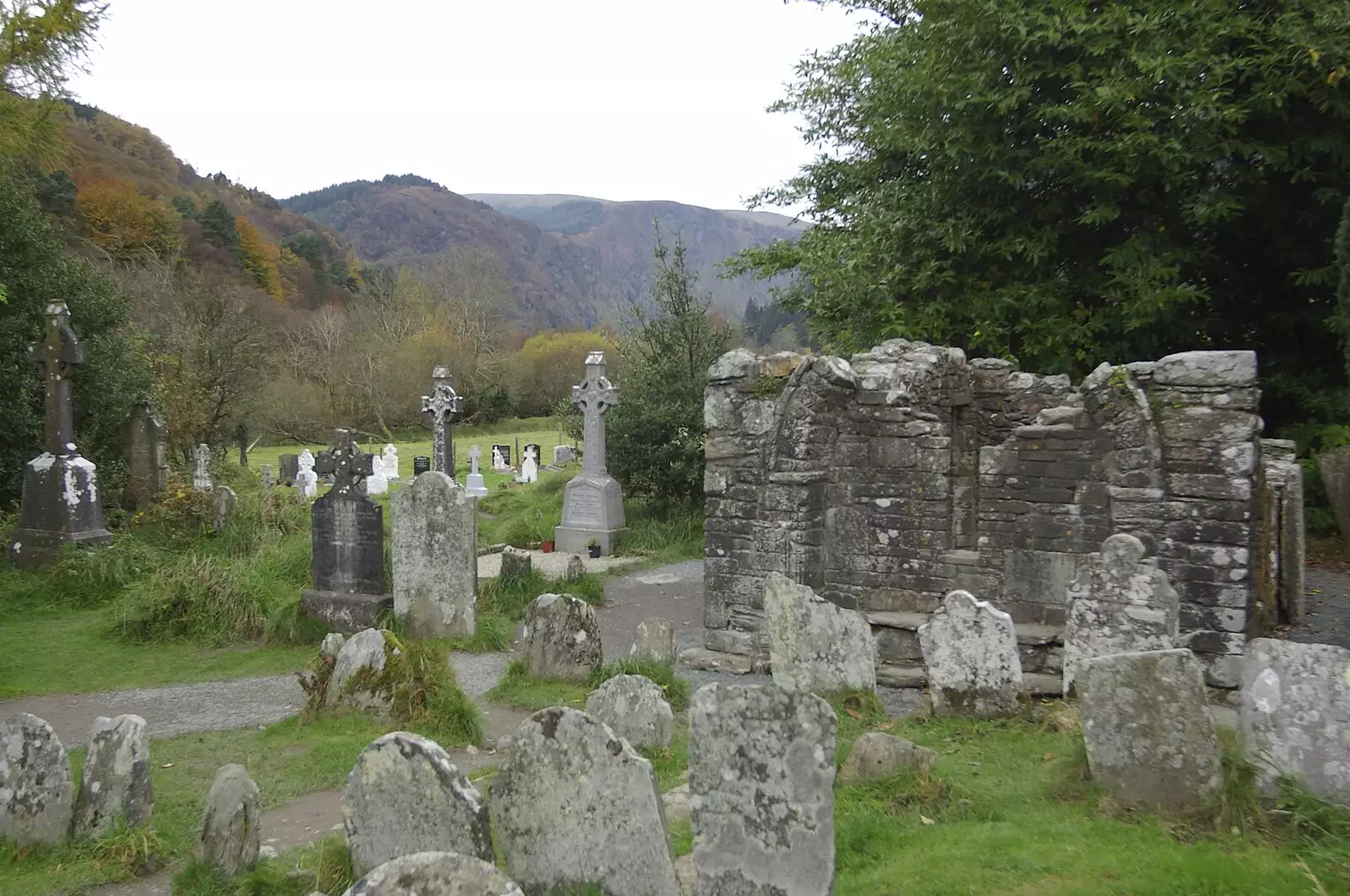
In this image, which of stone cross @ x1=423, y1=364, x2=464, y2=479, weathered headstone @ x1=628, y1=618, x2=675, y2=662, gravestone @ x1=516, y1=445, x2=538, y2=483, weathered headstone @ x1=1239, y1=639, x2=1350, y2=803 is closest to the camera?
weathered headstone @ x1=1239, y1=639, x2=1350, y2=803

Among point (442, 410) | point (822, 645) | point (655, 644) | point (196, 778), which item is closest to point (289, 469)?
point (442, 410)

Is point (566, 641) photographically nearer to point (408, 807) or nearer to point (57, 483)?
point (408, 807)

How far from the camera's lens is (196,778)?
19.8 feet

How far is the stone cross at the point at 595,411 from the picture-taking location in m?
16.4

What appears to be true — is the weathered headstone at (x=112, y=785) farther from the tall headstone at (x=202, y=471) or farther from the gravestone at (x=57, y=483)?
the tall headstone at (x=202, y=471)

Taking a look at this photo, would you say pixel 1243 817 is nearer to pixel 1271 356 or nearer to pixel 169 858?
pixel 169 858

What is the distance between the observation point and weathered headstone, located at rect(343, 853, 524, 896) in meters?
2.92

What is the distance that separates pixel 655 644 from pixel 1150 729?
425 cm

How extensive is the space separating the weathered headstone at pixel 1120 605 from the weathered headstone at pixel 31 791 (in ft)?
20.7

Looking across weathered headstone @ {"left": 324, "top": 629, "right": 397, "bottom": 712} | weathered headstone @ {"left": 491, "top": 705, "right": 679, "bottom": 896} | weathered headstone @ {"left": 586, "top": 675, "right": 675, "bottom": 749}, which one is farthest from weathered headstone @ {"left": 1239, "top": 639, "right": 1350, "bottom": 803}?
weathered headstone @ {"left": 324, "top": 629, "right": 397, "bottom": 712}

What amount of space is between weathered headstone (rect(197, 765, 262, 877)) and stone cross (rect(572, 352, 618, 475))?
475 inches

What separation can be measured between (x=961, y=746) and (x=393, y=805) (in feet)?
11.4

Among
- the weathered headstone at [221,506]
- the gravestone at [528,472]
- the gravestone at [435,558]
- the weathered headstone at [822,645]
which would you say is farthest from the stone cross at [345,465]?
the gravestone at [528,472]

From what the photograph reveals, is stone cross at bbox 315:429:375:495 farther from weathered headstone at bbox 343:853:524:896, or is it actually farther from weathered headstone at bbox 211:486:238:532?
weathered headstone at bbox 343:853:524:896
